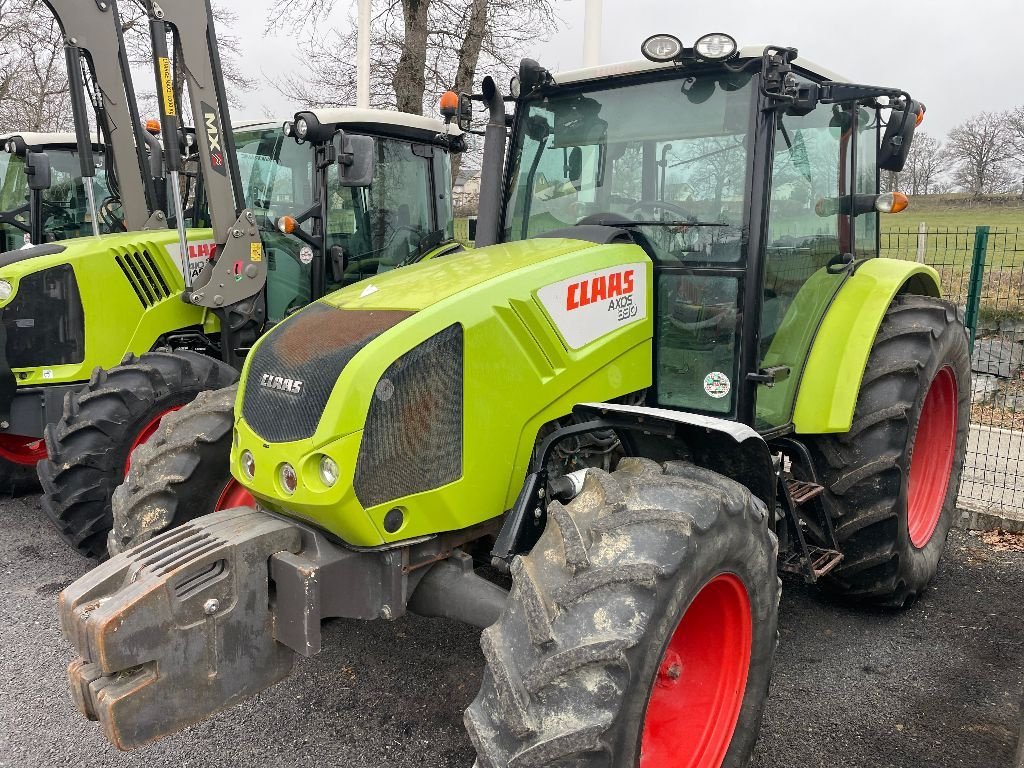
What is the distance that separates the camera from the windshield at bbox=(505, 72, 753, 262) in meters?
3.21

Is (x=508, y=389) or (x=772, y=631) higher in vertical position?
(x=508, y=389)

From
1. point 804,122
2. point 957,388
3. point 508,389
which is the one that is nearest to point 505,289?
point 508,389

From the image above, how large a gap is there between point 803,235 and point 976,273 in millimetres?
3087

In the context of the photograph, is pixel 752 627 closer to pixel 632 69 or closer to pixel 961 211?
pixel 632 69

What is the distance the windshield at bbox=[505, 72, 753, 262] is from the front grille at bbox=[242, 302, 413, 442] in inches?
48.0

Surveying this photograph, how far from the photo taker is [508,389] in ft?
8.98

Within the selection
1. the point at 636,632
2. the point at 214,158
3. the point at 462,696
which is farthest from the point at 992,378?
the point at 636,632

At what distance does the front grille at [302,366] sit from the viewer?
2484 mm

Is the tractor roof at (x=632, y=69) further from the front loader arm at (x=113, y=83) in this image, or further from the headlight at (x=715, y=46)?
the front loader arm at (x=113, y=83)

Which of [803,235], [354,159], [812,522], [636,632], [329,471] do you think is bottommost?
[812,522]

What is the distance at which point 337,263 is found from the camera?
584 cm

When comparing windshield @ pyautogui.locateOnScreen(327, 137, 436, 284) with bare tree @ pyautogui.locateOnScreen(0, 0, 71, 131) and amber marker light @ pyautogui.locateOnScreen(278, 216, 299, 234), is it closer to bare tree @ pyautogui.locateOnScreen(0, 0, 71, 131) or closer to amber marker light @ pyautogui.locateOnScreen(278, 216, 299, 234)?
amber marker light @ pyautogui.locateOnScreen(278, 216, 299, 234)

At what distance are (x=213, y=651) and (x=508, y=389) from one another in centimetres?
117

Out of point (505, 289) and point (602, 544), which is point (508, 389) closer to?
point (505, 289)
